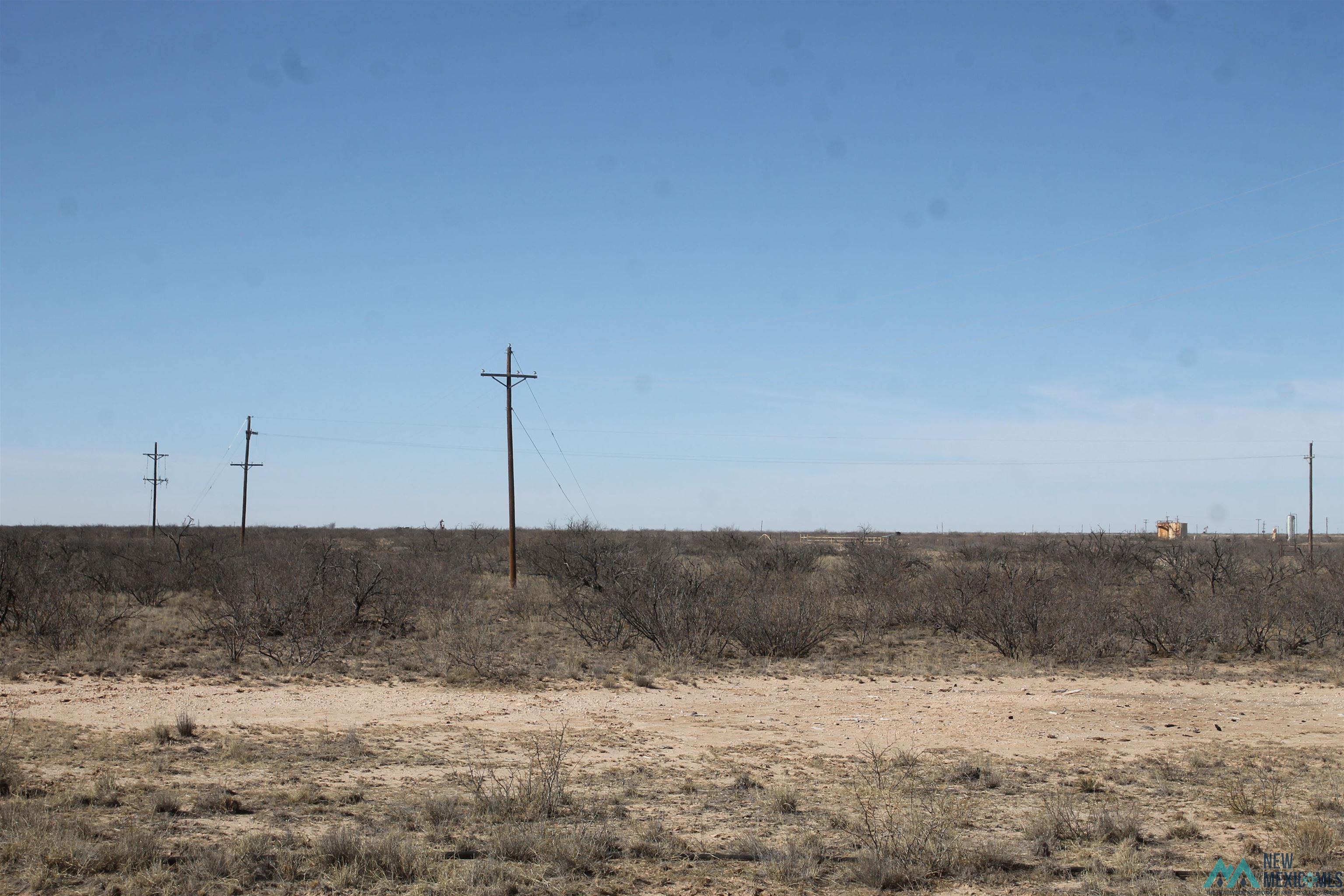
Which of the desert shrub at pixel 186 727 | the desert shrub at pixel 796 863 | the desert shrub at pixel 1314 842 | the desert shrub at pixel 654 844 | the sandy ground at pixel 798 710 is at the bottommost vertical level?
the sandy ground at pixel 798 710

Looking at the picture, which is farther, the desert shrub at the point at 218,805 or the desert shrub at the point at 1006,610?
the desert shrub at the point at 1006,610

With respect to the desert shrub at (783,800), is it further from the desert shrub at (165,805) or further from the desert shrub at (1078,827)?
the desert shrub at (165,805)

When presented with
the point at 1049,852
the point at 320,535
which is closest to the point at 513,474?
the point at 1049,852

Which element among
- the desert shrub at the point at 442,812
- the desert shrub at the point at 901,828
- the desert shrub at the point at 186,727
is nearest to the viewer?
the desert shrub at the point at 901,828

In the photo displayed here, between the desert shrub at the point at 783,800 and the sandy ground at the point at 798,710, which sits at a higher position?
the desert shrub at the point at 783,800

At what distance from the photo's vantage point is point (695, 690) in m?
17.6

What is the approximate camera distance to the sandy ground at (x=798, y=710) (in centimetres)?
1351

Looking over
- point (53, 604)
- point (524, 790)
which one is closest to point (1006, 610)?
point (524, 790)

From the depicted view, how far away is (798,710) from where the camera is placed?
15672mm

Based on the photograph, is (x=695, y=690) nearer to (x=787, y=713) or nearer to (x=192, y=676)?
(x=787, y=713)

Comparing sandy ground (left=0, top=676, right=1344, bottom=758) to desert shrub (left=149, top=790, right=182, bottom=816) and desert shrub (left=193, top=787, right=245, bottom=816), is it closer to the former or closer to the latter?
desert shrub (left=193, top=787, right=245, bottom=816)

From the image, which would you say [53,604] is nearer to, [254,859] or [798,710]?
[798,710]

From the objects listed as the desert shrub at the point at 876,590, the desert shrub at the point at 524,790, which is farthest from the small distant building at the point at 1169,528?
the desert shrub at the point at 524,790

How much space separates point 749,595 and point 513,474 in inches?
530
